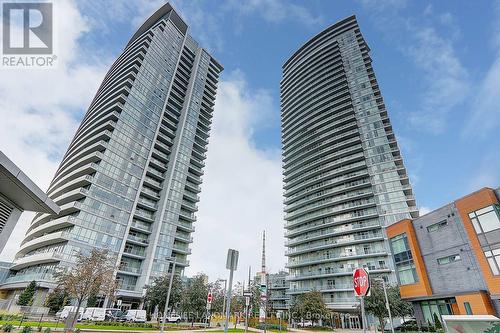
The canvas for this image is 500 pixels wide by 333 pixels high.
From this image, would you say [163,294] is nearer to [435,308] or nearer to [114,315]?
[114,315]

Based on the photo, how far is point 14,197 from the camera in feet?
36.4

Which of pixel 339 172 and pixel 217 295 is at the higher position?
pixel 339 172

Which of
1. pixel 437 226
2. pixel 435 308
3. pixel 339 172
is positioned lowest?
pixel 435 308

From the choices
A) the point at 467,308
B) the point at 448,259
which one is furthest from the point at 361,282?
the point at 448,259

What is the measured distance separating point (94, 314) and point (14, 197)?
1394 inches

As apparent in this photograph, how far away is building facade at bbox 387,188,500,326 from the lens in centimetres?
2466

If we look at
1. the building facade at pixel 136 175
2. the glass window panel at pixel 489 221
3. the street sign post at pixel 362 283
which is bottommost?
the street sign post at pixel 362 283

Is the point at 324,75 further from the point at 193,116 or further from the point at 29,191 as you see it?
the point at 29,191

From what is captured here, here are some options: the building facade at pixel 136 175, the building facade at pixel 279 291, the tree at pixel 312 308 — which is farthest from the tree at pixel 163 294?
the building facade at pixel 279 291

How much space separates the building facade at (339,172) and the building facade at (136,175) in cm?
2979

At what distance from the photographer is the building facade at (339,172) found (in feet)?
199

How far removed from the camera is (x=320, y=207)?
72.3 meters

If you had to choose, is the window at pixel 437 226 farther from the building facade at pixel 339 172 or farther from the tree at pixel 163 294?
the tree at pixel 163 294

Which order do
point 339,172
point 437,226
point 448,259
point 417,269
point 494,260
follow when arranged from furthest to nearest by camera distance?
point 339,172, point 417,269, point 437,226, point 448,259, point 494,260
